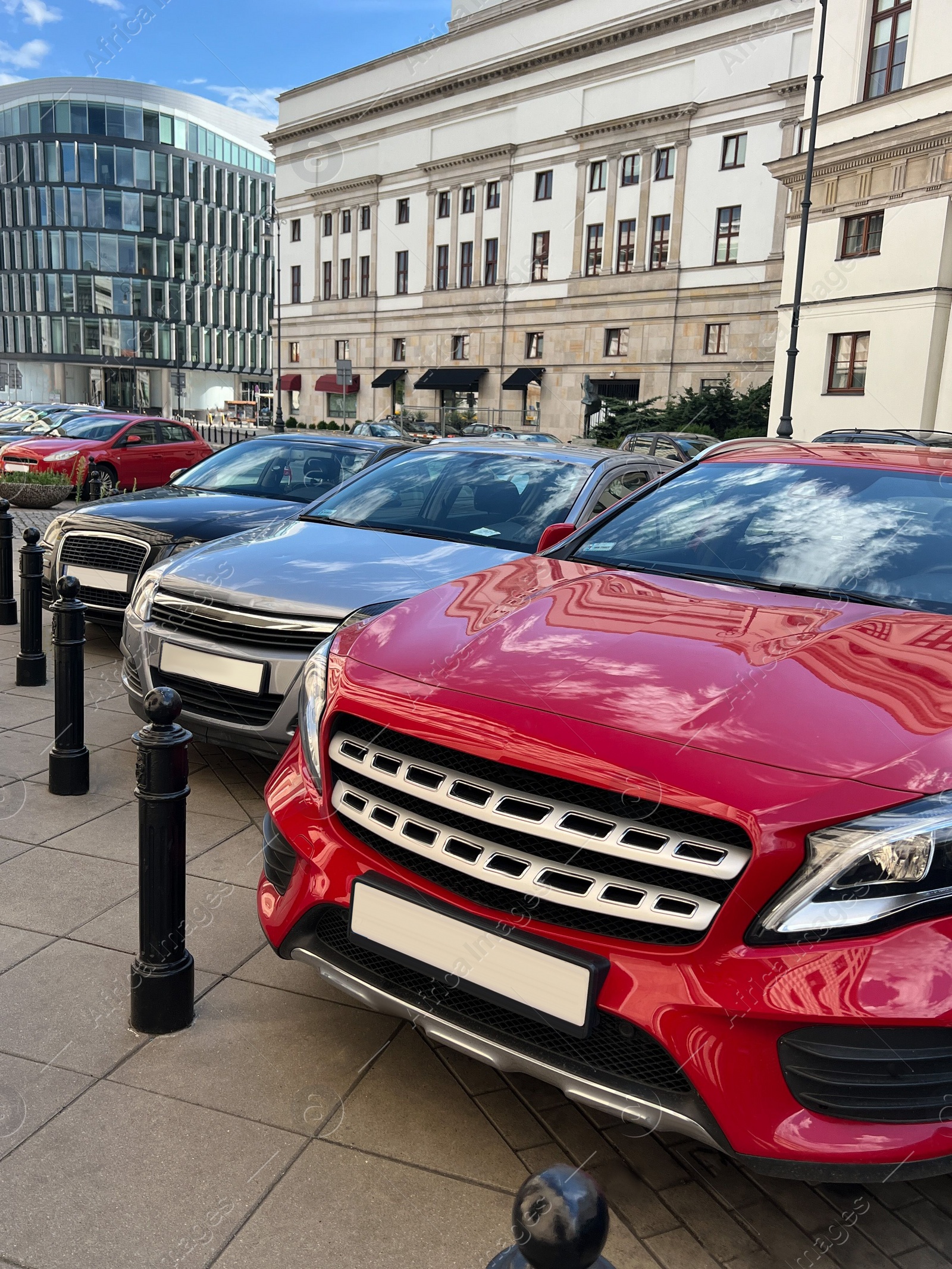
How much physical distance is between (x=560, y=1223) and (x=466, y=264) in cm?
5599

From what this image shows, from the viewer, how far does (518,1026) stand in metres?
2.23

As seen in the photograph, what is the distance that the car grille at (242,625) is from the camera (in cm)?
437

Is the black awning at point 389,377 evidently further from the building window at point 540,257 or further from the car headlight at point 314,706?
the car headlight at point 314,706

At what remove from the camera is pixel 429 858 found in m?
2.34

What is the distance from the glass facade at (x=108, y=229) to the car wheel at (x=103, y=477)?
6501 centimetres

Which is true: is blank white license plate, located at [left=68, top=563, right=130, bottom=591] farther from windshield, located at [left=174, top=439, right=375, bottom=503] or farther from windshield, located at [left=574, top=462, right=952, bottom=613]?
windshield, located at [left=574, top=462, right=952, bottom=613]

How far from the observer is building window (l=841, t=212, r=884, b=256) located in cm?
2736

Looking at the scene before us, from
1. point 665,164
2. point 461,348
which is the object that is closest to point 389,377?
point 461,348

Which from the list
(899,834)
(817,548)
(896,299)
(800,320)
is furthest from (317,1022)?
(800,320)

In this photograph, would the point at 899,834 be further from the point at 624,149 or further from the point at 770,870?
the point at 624,149

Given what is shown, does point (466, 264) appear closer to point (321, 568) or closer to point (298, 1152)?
point (321, 568)

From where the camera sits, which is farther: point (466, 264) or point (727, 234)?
point (466, 264)

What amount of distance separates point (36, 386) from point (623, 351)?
51829mm

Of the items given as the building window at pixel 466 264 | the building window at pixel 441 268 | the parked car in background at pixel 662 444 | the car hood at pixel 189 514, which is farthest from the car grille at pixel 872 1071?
the building window at pixel 441 268
